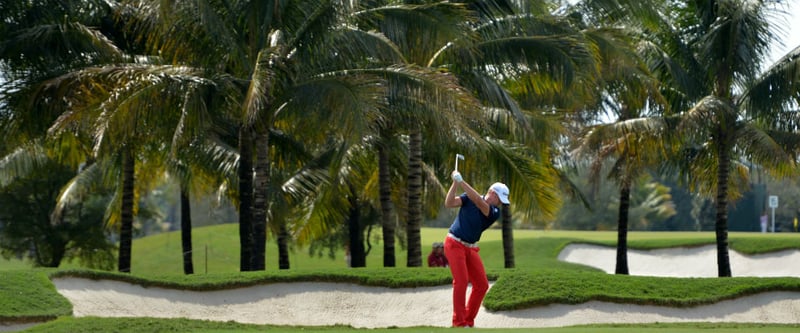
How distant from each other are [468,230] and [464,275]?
0.58 meters

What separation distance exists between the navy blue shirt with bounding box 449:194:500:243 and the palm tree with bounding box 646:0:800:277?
13.1m

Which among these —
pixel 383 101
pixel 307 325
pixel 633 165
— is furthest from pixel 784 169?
pixel 307 325

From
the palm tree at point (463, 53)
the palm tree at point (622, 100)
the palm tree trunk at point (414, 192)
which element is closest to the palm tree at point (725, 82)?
the palm tree at point (622, 100)

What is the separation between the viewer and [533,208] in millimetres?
23078

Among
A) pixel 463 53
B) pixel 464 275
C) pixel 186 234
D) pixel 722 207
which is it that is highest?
pixel 463 53

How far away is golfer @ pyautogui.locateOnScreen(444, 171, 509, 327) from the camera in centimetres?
1328

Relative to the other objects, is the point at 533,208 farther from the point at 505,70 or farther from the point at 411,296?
the point at 411,296

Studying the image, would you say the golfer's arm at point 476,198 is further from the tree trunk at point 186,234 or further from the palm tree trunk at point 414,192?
the tree trunk at point 186,234

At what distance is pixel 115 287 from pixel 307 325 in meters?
3.28

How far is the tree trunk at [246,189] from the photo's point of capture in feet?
72.8

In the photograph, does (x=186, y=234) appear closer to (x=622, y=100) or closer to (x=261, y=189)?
(x=261, y=189)

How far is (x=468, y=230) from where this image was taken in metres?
13.5

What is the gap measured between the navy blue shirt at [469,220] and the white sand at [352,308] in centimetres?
398

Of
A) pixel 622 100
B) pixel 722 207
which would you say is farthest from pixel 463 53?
pixel 722 207
